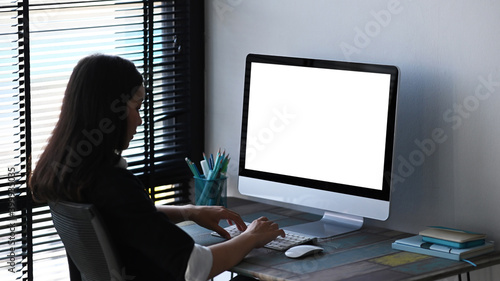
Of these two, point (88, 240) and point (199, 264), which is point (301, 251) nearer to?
point (199, 264)

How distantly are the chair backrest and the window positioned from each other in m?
0.54

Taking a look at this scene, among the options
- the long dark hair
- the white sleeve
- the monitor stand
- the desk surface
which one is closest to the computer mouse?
the desk surface

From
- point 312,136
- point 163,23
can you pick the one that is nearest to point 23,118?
point 163,23

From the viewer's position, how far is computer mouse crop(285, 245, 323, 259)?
2041 millimetres

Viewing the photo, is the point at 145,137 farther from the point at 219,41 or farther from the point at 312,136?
the point at 312,136

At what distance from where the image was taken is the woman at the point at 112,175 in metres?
1.72

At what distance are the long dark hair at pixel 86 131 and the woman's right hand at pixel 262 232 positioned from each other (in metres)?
0.43

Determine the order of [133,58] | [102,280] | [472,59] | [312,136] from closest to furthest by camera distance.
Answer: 1. [102,280]
2. [472,59]
3. [312,136]
4. [133,58]

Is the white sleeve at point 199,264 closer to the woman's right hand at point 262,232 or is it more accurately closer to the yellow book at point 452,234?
the woman's right hand at point 262,232

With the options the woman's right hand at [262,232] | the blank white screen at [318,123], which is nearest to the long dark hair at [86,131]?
the woman's right hand at [262,232]

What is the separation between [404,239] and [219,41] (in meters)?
1.11

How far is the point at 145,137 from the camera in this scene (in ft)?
9.39

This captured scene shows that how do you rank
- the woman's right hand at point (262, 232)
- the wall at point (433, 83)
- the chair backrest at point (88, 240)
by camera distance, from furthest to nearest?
the wall at point (433, 83) → the woman's right hand at point (262, 232) → the chair backrest at point (88, 240)

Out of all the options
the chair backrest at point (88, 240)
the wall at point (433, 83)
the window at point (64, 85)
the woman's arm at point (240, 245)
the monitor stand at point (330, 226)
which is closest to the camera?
the chair backrest at point (88, 240)
